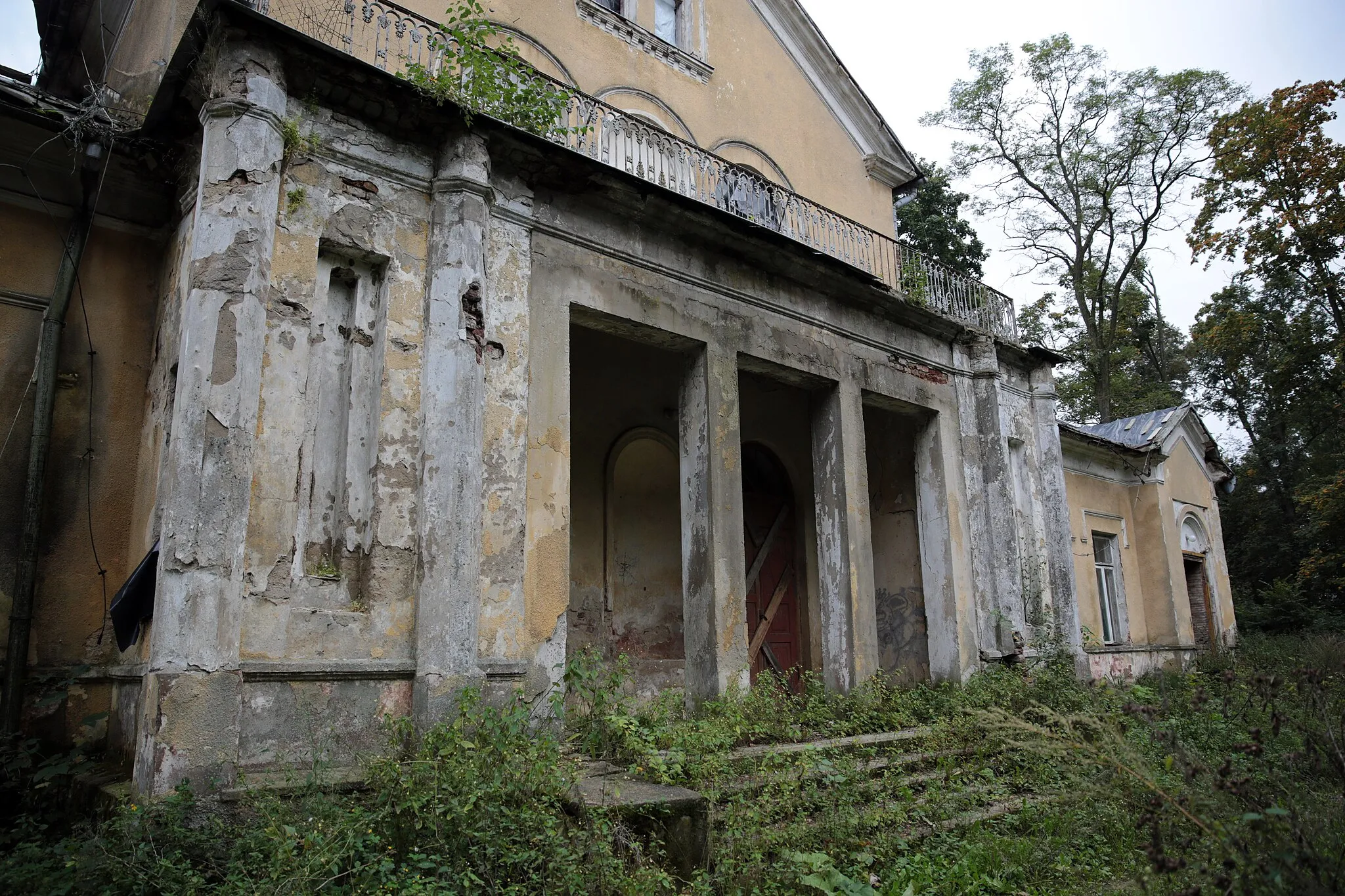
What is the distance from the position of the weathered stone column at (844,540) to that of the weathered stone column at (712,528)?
1.64 metres

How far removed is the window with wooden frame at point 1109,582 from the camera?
16.1 m

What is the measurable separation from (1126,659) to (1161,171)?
13.2 m

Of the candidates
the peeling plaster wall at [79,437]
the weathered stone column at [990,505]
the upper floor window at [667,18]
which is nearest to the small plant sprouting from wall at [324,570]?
the peeling plaster wall at [79,437]

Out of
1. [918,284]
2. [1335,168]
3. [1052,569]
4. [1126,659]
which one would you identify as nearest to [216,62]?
[918,284]

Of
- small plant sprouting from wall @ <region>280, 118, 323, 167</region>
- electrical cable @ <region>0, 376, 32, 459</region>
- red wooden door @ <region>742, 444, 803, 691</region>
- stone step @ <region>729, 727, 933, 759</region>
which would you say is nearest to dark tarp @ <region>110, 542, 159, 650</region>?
electrical cable @ <region>0, 376, 32, 459</region>

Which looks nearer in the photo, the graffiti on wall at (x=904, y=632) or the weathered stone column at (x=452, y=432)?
the weathered stone column at (x=452, y=432)

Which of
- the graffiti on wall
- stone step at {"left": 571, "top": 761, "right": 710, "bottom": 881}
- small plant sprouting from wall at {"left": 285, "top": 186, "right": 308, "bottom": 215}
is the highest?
small plant sprouting from wall at {"left": 285, "top": 186, "right": 308, "bottom": 215}

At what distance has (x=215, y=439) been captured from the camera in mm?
5332

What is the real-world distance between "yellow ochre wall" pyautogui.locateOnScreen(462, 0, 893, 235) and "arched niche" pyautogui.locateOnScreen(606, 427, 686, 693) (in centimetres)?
437

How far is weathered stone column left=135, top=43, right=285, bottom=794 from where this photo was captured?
493 centimetres

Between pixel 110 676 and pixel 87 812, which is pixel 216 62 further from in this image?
pixel 87 812

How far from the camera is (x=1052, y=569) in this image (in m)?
12.2

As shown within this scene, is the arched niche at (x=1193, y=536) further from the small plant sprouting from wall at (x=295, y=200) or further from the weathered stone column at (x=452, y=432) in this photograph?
the small plant sprouting from wall at (x=295, y=200)

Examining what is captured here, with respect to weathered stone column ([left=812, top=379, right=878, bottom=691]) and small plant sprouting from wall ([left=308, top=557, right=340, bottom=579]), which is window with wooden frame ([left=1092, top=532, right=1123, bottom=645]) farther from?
small plant sprouting from wall ([left=308, top=557, right=340, bottom=579])
